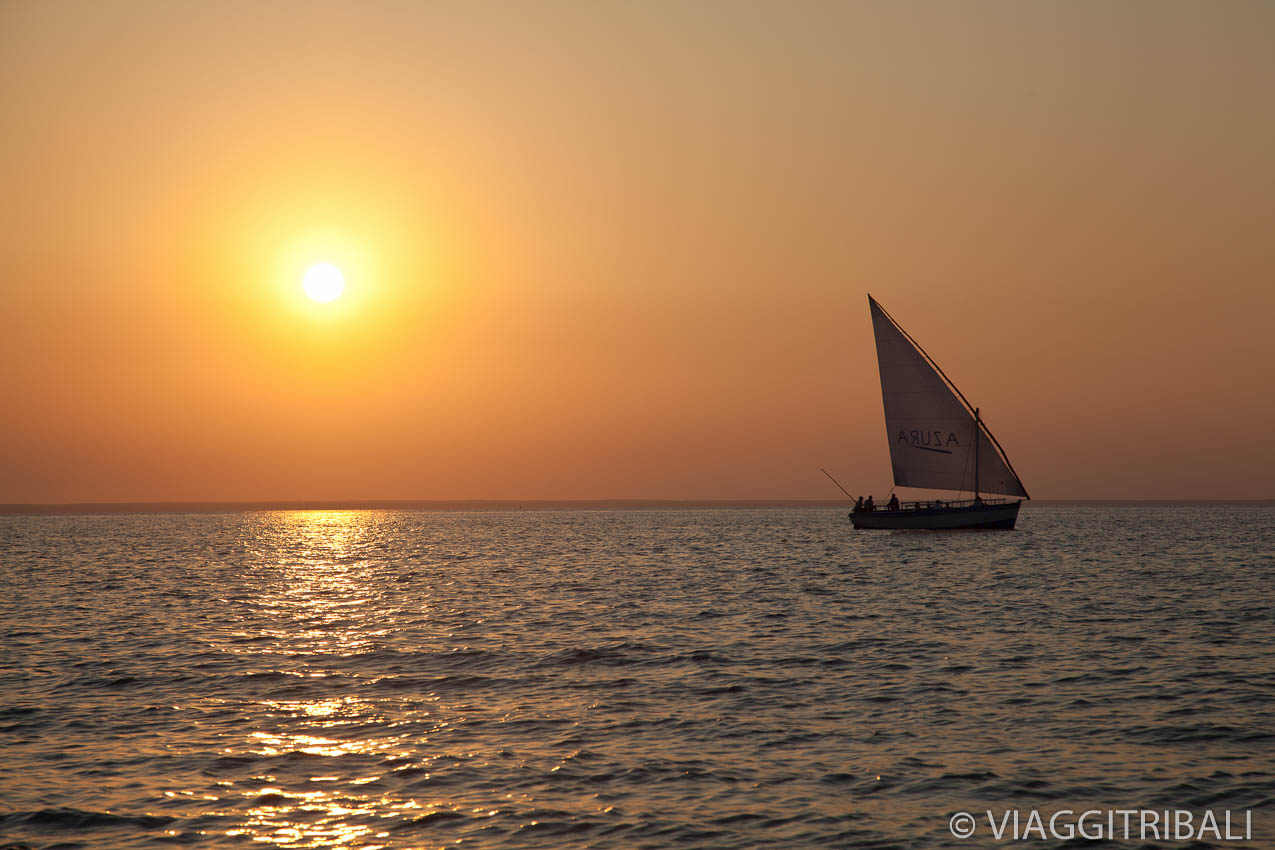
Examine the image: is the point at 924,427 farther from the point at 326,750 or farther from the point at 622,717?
the point at 326,750

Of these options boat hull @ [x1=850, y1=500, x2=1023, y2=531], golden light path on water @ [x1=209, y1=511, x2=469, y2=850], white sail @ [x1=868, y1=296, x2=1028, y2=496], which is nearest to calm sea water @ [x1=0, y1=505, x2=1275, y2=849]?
golden light path on water @ [x1=209, y1=511, x2=469, y2=850]

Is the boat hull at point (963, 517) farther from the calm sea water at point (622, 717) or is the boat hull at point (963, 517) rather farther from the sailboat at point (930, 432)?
the calm sea water at point (622, 717)

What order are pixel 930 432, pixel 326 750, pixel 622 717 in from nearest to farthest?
pixel 326 750 < pixel 622 717 < pixel 930 432

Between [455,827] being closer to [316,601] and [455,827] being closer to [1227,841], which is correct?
[1227,841]

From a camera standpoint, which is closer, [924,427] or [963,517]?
[924,427]

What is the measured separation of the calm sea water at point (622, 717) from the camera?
14781 millimetres

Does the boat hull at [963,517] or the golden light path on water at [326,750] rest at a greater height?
the boat hull at [963,517]

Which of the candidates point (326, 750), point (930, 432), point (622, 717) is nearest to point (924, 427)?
point (930, 432)

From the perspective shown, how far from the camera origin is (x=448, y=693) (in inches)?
925

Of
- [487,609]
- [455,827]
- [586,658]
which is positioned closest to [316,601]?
[487,609]

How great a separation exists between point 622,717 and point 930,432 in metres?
72.9

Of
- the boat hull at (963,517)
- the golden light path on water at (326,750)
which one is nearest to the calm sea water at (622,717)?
the golden light path on water at (326,750)

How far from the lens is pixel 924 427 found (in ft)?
294

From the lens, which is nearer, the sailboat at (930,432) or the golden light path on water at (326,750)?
the golden light path on water at (326,750)
